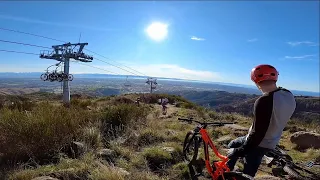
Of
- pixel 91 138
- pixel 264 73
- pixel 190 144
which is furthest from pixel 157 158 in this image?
pixel 264 73

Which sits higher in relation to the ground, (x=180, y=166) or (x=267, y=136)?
(x=267, y=136)

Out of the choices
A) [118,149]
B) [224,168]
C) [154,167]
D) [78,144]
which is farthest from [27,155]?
[224,168]

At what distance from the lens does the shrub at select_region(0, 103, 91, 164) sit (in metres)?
5.89

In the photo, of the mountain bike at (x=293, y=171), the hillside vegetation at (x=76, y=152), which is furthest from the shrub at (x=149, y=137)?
the mountain bike at (x=293, y=171)

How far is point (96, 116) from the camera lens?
9.09 meters

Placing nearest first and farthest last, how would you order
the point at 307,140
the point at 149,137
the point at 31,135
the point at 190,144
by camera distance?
the point at 190,144
the point at 31,135
the point at 149,137
the point at 307,140

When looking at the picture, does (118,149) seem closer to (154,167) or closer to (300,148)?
(154,167)

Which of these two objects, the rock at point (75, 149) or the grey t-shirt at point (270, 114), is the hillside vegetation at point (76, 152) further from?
the grey t-shirt at point (270, 114)

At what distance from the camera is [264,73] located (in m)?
3.29

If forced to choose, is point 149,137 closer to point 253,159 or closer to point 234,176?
point 234,176

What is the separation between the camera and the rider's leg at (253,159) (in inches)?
138

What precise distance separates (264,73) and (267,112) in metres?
0.45

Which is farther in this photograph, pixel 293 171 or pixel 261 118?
pixel 293 171

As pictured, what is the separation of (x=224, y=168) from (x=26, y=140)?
4.20 metres
